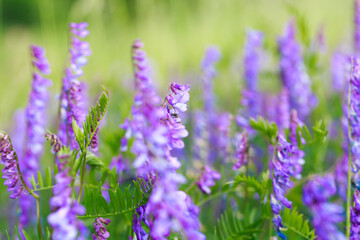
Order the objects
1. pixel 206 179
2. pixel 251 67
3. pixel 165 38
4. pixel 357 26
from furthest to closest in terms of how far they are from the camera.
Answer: pixel 165 38
pixel 251 67
pixel 357 26
pixel 206 179

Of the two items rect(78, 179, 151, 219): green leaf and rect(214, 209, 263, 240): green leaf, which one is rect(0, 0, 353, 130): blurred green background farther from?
rect(78, 179, 151, 219): green leaf

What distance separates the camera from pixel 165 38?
947cm

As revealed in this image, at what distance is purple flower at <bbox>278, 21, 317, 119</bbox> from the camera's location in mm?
2734

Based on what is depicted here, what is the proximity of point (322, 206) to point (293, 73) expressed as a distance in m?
1.27

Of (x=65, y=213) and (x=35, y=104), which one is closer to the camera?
(x=65, y=213)

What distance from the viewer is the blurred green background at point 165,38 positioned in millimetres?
4016

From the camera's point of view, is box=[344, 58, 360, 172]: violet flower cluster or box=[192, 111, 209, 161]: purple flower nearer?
box=[344, 58, 360, 172]: violet flower cluster

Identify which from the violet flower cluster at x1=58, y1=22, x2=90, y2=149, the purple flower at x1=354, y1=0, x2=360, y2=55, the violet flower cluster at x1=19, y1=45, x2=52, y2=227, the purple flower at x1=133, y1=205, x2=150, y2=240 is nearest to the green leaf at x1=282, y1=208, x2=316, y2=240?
the purple flower at x1=133, y1=205, x2=150, y2=240

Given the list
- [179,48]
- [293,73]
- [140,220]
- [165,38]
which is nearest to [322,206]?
[140,220]

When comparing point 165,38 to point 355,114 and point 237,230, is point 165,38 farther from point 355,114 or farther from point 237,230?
point 355,114

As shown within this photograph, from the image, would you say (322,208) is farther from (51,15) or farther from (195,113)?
(51,15)

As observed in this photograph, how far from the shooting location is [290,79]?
2.76 meters

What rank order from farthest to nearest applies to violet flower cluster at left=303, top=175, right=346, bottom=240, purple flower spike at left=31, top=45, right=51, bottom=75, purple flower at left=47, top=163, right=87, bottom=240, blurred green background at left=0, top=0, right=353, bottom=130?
blurred green background at left=0, top=0, right=353, bottom=130 → purple flower spike at left=31, top=45, right=51, bottom=75 → violet flower cluster at left=303, top=175, right=346, bottom=240 → purple flower at left=47, top=163, right=87, bottom=240

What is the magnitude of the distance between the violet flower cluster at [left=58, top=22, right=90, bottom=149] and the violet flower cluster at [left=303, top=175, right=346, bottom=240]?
2.82 feet
